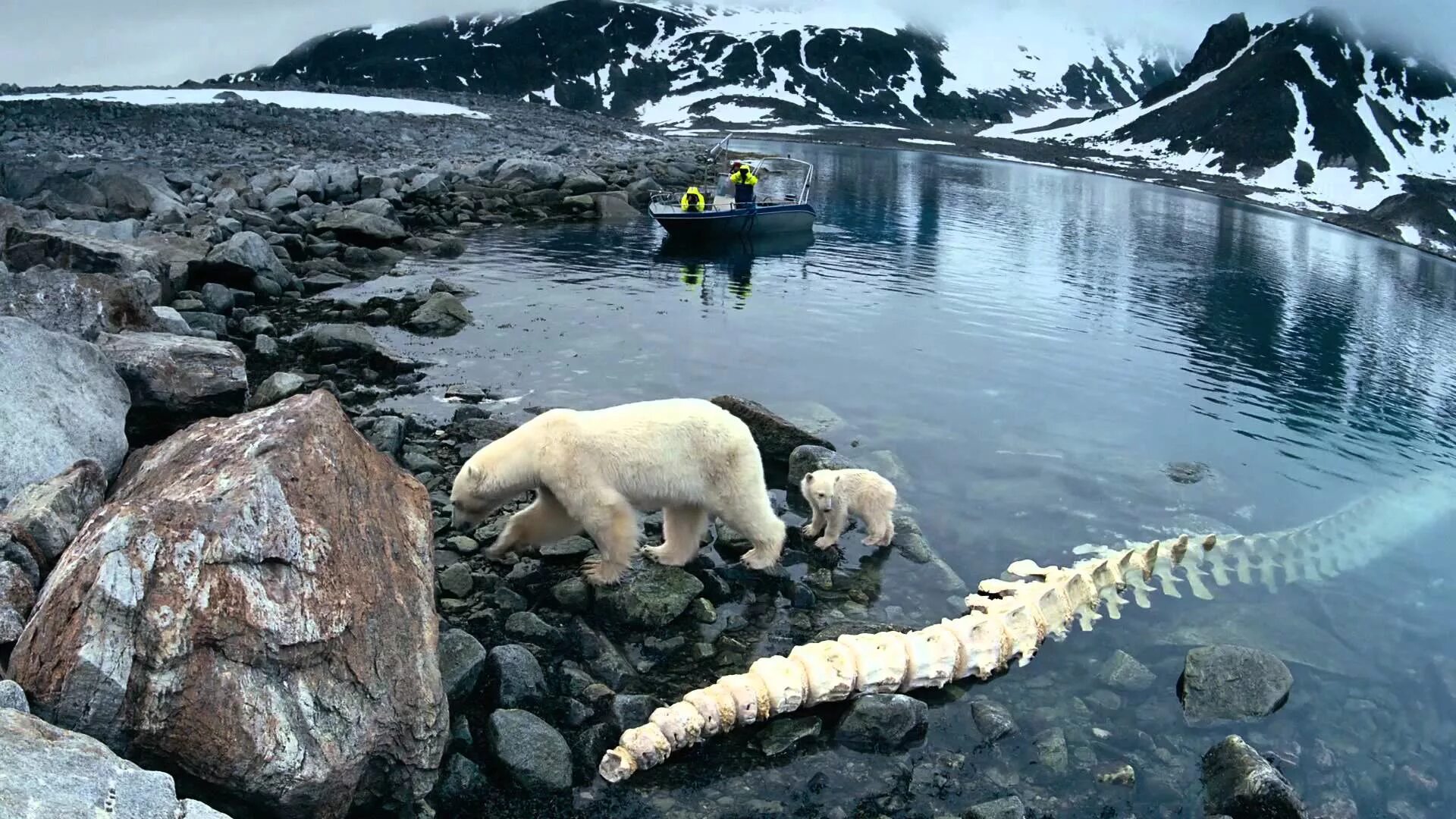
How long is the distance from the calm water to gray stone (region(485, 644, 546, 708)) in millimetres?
1130

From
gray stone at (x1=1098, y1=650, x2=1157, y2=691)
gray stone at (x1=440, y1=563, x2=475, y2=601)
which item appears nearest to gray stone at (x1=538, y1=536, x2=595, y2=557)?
gray stone at (x1=440, y1=563, x2=475, y2=601)

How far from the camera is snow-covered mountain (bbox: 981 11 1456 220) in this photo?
4141 inches

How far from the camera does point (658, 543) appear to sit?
33.4ft

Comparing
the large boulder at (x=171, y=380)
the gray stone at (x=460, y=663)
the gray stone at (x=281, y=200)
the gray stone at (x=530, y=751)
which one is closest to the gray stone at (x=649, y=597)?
the gray stone at (x=460, y=663)

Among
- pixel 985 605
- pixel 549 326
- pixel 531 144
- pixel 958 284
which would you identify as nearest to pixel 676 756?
pixel 985 605

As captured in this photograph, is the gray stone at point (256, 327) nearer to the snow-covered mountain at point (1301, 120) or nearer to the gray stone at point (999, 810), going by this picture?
the gray stone at point (999, 810)

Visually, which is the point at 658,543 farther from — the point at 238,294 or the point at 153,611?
the point at 238,294

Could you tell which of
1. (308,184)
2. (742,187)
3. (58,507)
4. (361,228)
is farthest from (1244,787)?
(308,184)

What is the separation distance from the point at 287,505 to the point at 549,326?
15.3 m

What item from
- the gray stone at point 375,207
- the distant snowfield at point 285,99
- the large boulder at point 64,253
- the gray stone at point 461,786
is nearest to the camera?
the gray stone at point 461,786

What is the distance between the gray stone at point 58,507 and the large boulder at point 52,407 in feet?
1.05

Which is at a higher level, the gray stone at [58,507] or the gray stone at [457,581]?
the gray stone at [58,507]

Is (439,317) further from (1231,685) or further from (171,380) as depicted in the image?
(1231,685)

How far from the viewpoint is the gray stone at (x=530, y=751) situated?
6293 millimetres
